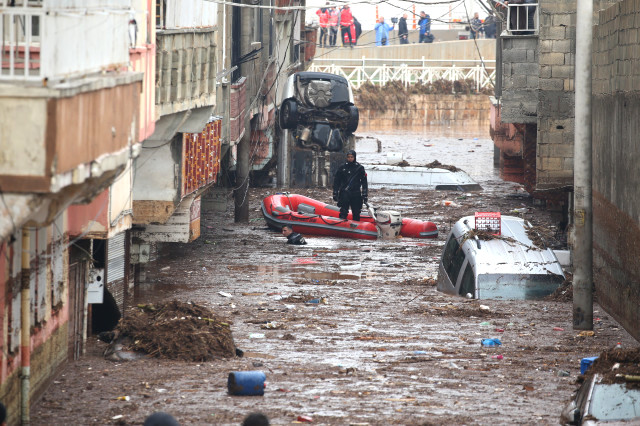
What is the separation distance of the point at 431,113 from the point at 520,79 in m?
42.3

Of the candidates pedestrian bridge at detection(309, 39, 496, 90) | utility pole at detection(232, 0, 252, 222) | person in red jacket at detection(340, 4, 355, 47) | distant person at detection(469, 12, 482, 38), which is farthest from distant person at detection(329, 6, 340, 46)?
utility pole at detection(232, 0, 252, 222)

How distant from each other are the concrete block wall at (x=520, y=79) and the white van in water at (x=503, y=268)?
257 inches

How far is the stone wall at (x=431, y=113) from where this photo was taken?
6425 centimetres

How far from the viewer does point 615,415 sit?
8750 mm

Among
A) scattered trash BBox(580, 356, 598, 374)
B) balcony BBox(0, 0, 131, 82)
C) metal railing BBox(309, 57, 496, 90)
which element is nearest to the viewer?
balcony BBox(0, 0, 131, 82)

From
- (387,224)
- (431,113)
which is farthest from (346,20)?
(387,224)

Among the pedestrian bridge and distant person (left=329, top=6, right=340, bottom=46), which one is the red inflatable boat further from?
the pedestrian bridge

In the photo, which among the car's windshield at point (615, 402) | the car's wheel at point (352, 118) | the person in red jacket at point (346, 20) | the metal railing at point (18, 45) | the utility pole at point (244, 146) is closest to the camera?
the metal railing at point (18, 45)

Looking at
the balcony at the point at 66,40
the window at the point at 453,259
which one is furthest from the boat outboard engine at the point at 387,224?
the balcony at the point at 66,40

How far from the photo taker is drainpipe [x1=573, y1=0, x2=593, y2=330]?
14438 mm

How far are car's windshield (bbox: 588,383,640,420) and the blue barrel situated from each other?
3505mm

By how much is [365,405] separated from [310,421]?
0.82 metres

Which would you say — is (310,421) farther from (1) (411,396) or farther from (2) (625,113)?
(2) (625,113)

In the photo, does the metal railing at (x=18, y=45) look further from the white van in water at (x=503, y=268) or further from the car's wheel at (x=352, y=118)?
the car's wheel at (x=352, y=118)
